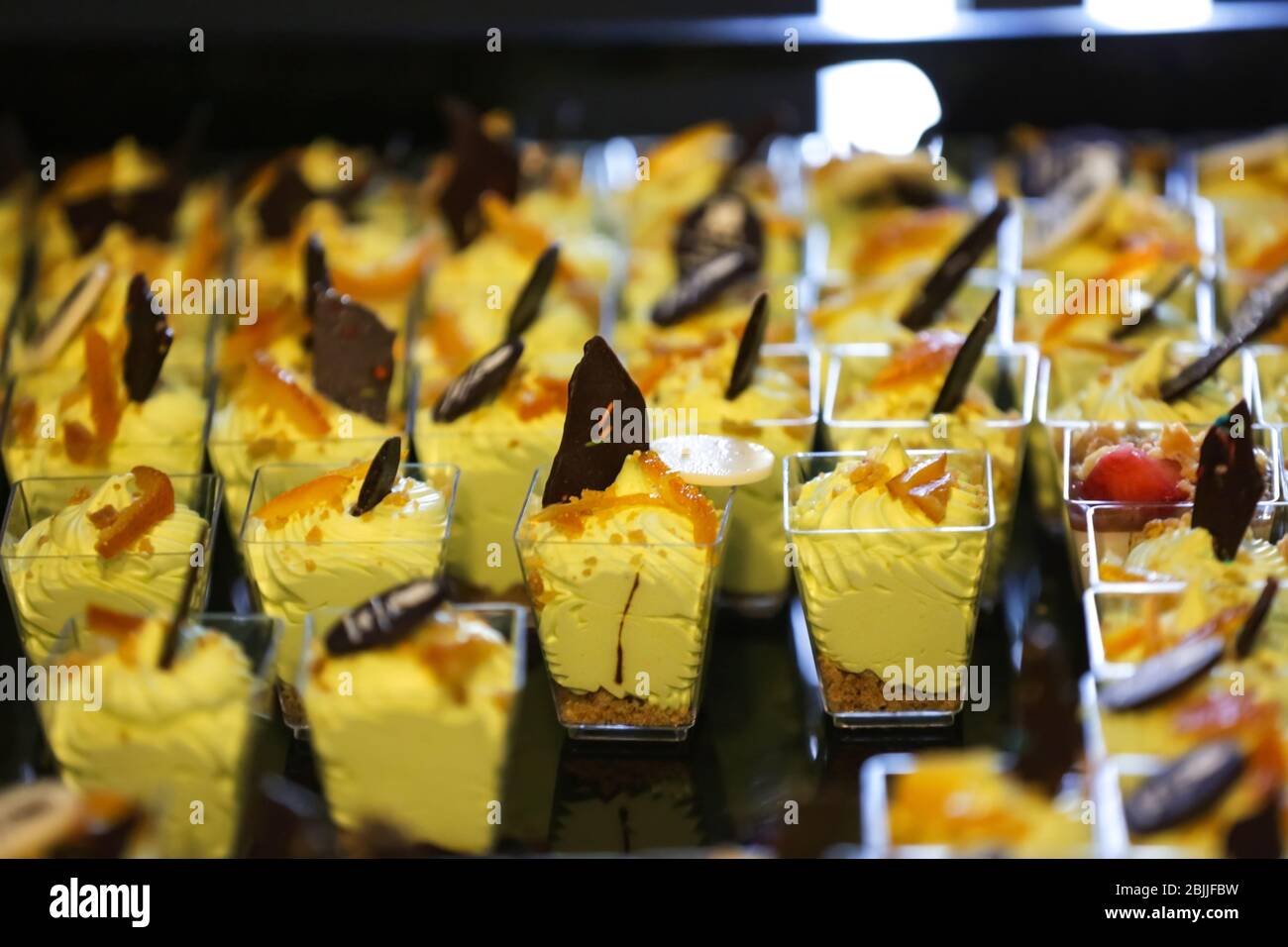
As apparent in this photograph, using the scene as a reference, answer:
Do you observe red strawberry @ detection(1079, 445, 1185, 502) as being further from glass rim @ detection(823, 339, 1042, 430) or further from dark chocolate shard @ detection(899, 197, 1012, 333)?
dark chocolate shard @ detection(899, 197, 1012, 333)

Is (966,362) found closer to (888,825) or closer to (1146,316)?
(1146,316)

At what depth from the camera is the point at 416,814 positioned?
2279 mm

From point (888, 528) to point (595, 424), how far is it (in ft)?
1.59

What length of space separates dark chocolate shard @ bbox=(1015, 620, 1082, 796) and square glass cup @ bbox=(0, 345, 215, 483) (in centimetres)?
166

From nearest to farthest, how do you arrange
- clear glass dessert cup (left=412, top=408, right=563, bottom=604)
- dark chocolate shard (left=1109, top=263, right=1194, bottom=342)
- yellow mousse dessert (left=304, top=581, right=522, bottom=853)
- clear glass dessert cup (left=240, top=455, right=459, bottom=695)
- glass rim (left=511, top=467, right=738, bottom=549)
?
yellow mousse dessert (left=304, top=581, right=522, bottom=853) < glass rim (left=511, top=467, right=738, bottom=549) < clear glass dessert cup (left=240, top=455, right=459, bottom=695) < clear glass dessert cup (left=412, top=408, right=563, bottom=604) < dark chocolate shard (left=1109, top=263, right=1194, bottom=342)

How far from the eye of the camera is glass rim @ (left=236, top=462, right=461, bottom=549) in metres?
2.50

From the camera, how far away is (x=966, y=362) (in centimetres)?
283

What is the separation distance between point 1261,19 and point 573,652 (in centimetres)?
286

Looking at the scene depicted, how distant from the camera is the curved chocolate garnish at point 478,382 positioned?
2.90 metres

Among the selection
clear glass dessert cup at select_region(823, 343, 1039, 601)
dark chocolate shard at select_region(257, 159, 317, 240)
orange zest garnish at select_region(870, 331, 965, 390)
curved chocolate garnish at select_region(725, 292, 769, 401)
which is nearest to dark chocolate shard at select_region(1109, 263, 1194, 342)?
clear glass dessert cup at select_region(823, 343, 1039, 601)

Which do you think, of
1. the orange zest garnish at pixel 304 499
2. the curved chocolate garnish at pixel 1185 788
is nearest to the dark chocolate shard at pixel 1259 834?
the curved chocolate garnish at pixel 1185 788

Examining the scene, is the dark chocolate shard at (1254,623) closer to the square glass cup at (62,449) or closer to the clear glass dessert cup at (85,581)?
the clear glass dessert cup at (85,581)
